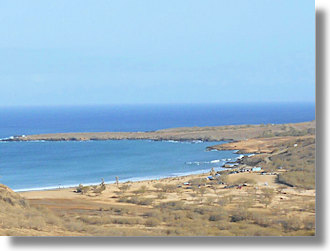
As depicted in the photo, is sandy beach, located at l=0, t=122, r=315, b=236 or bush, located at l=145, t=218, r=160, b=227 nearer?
sandy beach, located at l=0, t=122, r=315, b=236

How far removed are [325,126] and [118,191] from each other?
4487 millimetres

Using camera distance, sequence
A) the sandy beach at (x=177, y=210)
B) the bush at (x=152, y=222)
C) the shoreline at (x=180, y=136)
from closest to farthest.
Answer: the sandy beach at (x=177, y=210), the bush at (x=152, y=222), the shoreline at (x=180, y=136)

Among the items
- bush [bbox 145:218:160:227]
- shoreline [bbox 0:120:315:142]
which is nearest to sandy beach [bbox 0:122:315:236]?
bush [bbox 145:218:160:227]

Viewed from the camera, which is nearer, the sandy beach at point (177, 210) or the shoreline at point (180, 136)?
the sandy beach at point (177, 210)

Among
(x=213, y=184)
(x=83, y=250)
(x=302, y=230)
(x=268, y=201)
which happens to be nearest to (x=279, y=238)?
(x=302, y=230)

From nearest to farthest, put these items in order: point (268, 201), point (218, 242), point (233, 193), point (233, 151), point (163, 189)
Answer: point (218, 242) → point (268, 201) → point (233, 193) → point (163, 189) → point (233, 151)

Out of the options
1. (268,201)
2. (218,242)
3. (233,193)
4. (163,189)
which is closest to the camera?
(218,242)

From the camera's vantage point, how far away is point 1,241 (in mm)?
6270

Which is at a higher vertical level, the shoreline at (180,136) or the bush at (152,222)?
the shoreline at (180,136)

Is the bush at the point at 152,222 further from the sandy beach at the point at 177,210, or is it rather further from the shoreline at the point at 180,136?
the shoreline at the point at 180,136

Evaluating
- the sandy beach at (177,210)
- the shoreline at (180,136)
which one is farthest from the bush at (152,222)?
the shoreline at (180,136)

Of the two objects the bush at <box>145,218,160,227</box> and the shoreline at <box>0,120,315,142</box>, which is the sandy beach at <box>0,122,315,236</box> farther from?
the shoreline at <box>0,120,315,142</box>

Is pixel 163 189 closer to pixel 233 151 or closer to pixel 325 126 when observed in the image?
pixel 325 126

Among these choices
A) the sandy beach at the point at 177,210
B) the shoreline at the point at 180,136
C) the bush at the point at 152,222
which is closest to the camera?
the sandy beach at the point at 177,210
